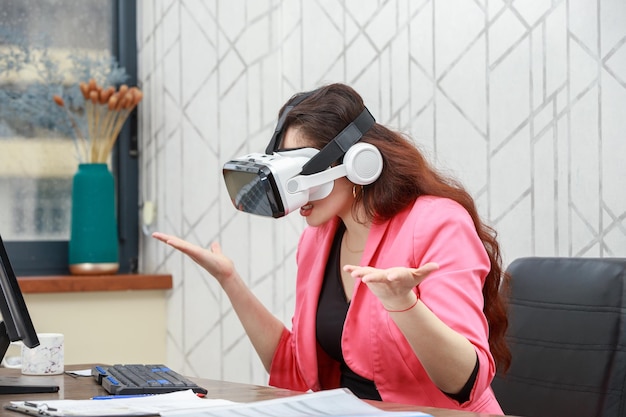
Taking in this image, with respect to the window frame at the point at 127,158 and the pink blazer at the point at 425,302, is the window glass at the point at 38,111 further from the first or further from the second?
the pink blazer at the point at 425,302

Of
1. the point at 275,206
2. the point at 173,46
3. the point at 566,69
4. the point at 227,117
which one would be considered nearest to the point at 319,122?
the point at 275,206

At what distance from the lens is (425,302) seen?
1746mm

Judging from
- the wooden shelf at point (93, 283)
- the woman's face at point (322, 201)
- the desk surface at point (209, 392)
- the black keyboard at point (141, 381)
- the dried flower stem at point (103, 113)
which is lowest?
the desk surface at point (209, 392)

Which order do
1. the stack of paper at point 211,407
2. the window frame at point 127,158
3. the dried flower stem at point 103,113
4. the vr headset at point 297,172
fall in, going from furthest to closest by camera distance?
the window frame at point 127,158, the dried flower stem at point 103,113, the vr headset at point 297,172, the stack of paper at point 211,407

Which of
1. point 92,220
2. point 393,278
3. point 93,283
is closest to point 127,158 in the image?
point 92,220

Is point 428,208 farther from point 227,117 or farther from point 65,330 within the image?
point 65,330

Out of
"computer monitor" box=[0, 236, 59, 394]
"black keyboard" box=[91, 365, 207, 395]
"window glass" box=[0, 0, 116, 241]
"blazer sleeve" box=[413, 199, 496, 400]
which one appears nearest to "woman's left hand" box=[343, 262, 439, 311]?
"blazer sleeve" box=[413, 199, 496, 400]

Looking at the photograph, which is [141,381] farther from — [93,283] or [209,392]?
[93,283]

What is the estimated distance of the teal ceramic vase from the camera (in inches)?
131

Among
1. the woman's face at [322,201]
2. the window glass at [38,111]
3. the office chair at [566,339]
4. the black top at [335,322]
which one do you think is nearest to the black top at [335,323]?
the black top at [335,322]

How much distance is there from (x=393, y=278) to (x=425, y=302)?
1.16 ft

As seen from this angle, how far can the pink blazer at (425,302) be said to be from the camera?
1.72 metres

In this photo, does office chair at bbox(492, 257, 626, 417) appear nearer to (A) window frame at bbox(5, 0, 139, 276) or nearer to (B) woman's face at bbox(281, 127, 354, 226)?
(B) woman's face at bbox(281, 127, 354, 226)

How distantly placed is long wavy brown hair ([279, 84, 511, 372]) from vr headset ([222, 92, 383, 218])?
4 cm
